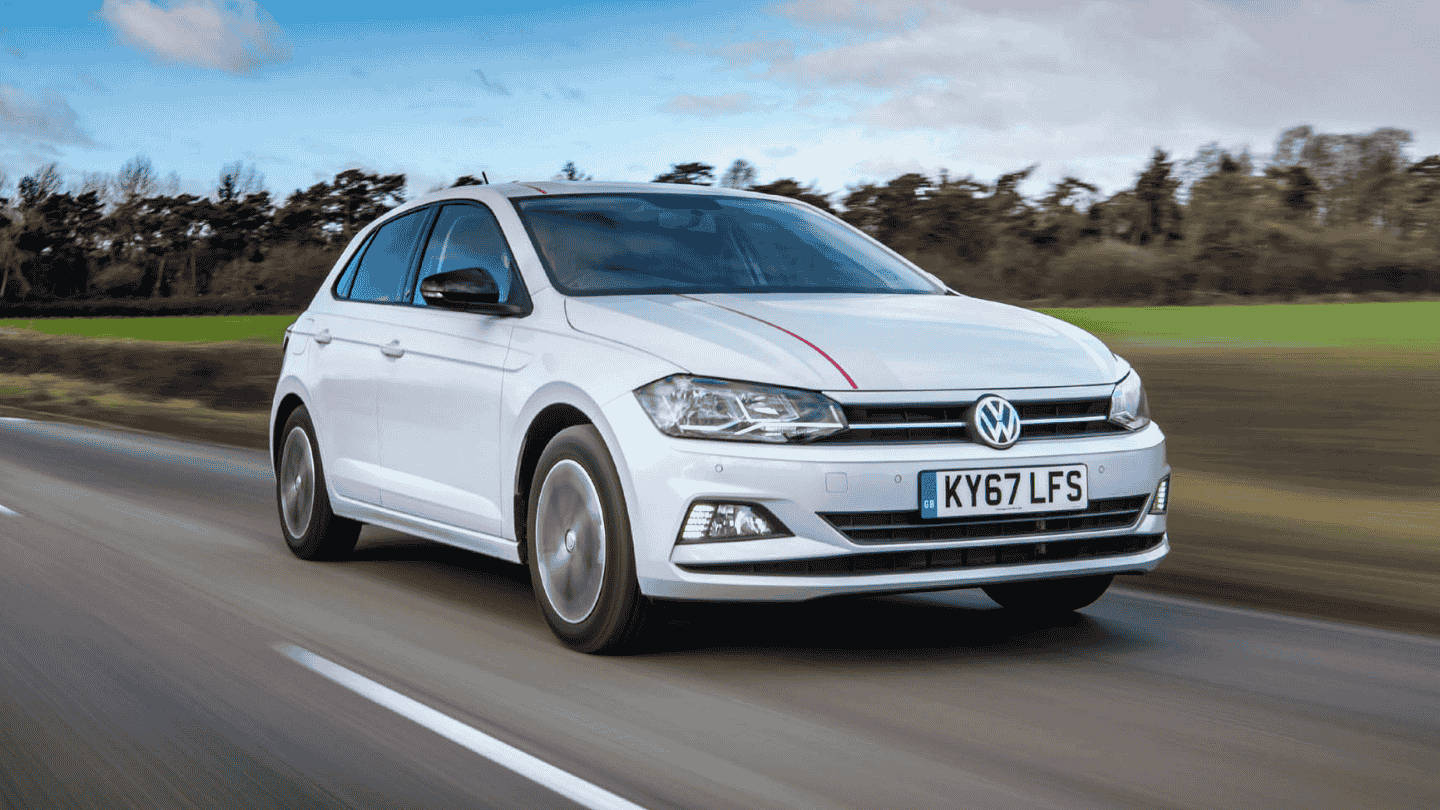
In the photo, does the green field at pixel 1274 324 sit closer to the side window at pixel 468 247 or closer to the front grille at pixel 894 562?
the side window at pixel 468 247

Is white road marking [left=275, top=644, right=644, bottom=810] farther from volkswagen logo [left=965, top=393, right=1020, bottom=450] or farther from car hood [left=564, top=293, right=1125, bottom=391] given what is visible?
volkswagen logo [left=965, top=393, right=1020, bottom=450]

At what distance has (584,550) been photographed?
530cm

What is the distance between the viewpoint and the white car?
485cm

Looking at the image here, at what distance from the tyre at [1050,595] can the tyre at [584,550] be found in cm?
152

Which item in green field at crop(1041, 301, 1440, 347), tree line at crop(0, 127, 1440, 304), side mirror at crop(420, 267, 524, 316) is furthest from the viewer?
tree line at crop(0, 127, 1440, 304)

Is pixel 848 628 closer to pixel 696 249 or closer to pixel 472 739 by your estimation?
pixel 696 249

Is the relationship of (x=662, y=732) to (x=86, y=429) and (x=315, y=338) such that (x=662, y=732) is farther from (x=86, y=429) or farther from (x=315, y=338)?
(x=86, y=429)

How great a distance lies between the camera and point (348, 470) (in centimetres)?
720

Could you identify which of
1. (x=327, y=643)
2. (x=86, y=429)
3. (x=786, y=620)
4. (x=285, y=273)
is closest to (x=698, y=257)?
(x=786, y=620)

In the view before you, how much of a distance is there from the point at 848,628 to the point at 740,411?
1.37 metres

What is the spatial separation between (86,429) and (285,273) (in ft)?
137

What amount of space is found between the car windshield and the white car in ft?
0.05

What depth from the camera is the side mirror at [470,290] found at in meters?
5.80

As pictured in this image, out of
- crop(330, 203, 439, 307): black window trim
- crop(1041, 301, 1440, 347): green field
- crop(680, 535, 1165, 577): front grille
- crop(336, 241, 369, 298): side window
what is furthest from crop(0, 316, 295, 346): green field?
crop(680, 535, 1165, 577): front grille
